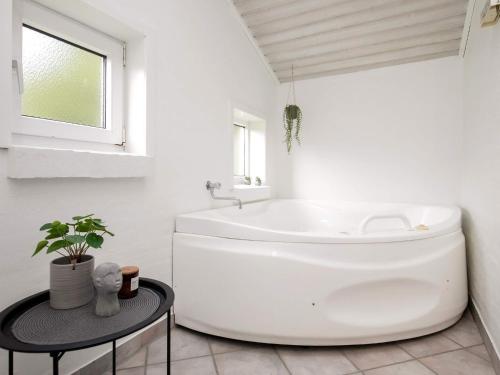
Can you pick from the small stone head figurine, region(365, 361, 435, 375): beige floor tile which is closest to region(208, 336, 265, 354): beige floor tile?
region(365, 361, 435, 375): beige floor tile

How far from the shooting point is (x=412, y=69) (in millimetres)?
2703

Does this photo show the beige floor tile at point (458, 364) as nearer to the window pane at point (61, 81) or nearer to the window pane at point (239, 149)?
the window pane at point (61, 81)

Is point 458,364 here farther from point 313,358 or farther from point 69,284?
point 69,284

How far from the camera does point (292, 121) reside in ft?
10.3

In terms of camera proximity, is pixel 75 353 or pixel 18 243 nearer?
pixel 18 243

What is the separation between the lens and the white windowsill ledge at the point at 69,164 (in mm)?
1058

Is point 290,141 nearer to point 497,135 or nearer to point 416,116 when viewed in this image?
point 416,116

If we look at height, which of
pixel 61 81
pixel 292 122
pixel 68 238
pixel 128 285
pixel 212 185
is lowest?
pixel 128 285

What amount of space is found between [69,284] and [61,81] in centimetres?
100

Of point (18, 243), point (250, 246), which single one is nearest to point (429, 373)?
point (250, 246)

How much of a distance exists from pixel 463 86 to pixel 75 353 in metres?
3.15

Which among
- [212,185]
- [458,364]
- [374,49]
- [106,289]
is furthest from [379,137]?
[106,289]

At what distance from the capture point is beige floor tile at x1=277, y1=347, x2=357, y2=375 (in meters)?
1.37

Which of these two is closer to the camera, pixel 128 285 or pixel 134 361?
pixel 128 285
